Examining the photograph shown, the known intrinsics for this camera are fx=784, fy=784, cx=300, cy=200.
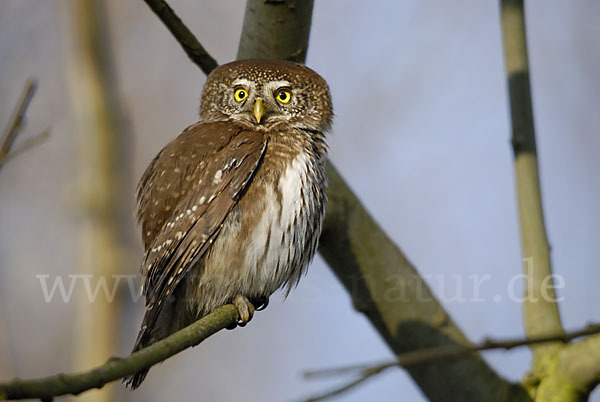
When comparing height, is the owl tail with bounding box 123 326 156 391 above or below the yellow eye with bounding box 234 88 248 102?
below

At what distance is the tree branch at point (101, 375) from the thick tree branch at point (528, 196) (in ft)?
7.13

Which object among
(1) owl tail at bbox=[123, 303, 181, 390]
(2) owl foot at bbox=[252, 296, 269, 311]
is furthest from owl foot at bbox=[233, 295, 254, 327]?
(1) owl tail at bbox=[123, 303, 181, 390]

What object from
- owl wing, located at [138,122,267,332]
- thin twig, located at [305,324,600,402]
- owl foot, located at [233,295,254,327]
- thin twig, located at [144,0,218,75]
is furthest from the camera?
thin twig, located at [144,0,218,75]

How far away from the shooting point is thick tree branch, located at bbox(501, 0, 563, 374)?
173 inches

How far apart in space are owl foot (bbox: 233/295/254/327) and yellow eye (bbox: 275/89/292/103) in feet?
4.44

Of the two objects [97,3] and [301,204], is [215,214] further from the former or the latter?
[97,3]

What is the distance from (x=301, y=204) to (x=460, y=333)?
5.22 feet

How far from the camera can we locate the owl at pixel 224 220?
153 inches

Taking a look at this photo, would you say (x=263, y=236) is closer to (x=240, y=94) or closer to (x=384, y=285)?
(x=240, y=94)

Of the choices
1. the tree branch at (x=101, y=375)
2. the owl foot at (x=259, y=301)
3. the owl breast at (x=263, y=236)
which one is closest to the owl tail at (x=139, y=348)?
the owl breast at (x=263, y=236)

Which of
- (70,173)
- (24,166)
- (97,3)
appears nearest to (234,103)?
(97,3)

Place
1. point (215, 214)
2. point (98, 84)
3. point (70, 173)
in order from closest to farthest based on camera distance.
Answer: point (215, 214), point (98, 84), point (70, 173)

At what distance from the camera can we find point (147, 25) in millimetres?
9969

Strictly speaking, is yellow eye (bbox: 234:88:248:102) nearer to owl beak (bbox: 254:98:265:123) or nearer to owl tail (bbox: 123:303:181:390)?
owl beak (bbox: 254:98:265:123)
